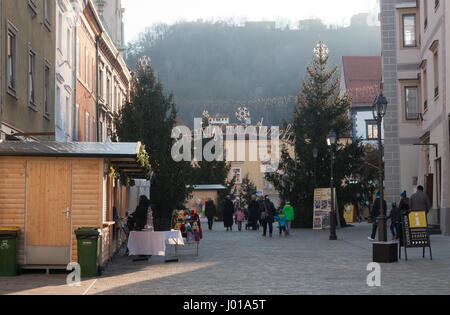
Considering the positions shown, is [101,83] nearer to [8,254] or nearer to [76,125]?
[76,125]

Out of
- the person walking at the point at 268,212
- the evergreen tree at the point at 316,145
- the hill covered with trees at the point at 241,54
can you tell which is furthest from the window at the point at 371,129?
the person walking at the point at 268,212

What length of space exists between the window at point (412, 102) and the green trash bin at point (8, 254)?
27.6 metres

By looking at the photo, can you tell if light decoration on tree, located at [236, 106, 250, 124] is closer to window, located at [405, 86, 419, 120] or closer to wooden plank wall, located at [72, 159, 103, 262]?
window, located at [405, 86, 419, 120]

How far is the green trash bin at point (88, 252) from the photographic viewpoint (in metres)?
15.6

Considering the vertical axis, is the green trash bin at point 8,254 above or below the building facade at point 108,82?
below

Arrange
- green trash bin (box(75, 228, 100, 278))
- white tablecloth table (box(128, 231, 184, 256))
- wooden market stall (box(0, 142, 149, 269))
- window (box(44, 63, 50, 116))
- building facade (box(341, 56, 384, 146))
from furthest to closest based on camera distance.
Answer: building facade (box(341, 56, 384, 146))
window (box(44, 63, 50, 116))
white tablecloth table (box(128, 231, 184, 256))
wooden market stall (box(0, 142, 149, 269))
green trash bin (box(75, 228, 100, 278))

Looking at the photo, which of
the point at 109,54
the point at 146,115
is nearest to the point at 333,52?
the point at 109,54

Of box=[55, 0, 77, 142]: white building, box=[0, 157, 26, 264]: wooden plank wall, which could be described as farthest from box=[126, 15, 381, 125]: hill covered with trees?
box=[0, 157, 26, 264]: wooden plank wall

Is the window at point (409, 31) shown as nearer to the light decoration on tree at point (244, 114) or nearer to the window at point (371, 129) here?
the window at point (371, 129)

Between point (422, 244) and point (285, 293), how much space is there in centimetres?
753

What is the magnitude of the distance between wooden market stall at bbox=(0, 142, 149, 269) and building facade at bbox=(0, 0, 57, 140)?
13.3 feet

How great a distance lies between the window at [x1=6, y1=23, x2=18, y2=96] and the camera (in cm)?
2191

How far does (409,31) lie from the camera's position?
3941cm

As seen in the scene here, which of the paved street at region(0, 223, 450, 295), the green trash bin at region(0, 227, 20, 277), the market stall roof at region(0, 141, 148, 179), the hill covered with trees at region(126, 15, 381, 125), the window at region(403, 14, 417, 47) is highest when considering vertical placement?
the hill covered with trees at region(126, 15, 381, 125)
